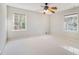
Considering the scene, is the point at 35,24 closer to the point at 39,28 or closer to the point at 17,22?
the point at 39,28

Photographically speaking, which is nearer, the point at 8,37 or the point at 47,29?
the point at 8,37

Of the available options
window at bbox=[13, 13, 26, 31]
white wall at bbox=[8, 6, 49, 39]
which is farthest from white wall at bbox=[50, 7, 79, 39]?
window at bbox=[13, 13, 26, 31]

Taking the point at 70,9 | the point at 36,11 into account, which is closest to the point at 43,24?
the point at 36,11

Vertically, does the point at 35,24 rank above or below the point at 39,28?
above

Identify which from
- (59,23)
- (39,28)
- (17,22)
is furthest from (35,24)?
Result: (17,22)

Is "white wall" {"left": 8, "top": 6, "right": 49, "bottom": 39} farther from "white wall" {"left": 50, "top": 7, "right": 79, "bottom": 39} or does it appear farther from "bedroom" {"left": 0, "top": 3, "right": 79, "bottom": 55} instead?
"white wall" {"left": 50, "top": 7, "right": 79, "bottom": 39}

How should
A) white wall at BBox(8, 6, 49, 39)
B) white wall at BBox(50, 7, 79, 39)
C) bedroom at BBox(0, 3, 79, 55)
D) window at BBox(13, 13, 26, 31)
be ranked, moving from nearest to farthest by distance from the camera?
bedroom at BBox(0, 3, 79, 55)
window at BBox(13, 13, 26, 31)
white wall at BBox(50, 7, 79, 39)
white wall at BBox(8, 6, 49, 39)

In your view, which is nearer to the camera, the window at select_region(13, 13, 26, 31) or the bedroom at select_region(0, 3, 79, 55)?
the bedroom at select_region(0, 3, 79, 55)

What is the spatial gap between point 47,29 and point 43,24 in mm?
467

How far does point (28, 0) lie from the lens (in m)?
1.43

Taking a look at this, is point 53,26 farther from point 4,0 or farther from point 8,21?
point 4,0

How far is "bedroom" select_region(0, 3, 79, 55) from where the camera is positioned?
3436 mm

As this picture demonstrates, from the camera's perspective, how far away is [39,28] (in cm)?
582
